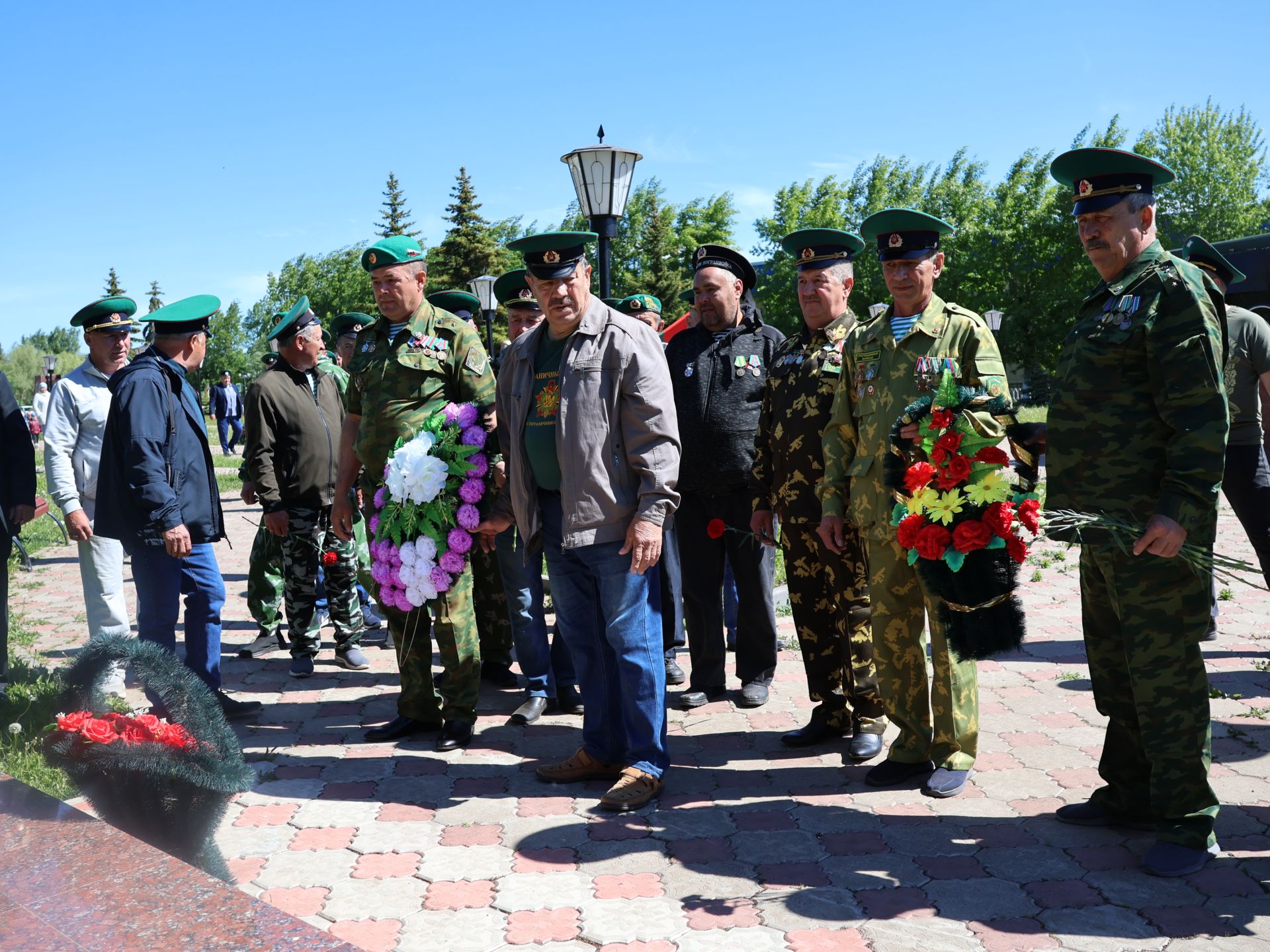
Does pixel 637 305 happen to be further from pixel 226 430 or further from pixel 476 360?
pixel 226 430

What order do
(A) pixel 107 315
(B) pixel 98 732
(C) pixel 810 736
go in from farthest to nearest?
(A) pixel 107 315 < (C) pixel 810 736 < (B) pixel 98 732

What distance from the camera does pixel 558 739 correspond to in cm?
530

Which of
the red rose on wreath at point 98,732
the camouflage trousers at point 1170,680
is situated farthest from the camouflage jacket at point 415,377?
the camouflage trousers at point 1170,680

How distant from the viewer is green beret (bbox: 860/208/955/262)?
4.26 m

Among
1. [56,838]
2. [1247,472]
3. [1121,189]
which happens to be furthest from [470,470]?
[1247,472]

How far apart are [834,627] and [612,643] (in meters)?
1.29

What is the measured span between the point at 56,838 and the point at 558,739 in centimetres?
267

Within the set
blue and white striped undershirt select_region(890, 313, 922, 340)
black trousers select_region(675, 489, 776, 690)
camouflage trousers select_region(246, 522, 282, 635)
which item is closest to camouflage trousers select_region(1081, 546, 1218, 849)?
blue and white striped undershirt select_region(890, 313, 922, 340)

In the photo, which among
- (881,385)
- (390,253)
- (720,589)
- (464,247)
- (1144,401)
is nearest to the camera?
(1144,401)

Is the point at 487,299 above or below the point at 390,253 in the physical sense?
above

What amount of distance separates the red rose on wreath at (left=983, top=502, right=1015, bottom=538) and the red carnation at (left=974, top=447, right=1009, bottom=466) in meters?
0.15

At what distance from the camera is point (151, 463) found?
16.9ft

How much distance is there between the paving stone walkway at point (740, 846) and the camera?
10.6ft

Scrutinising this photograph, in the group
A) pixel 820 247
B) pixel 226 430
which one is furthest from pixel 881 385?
pixel 226 430
